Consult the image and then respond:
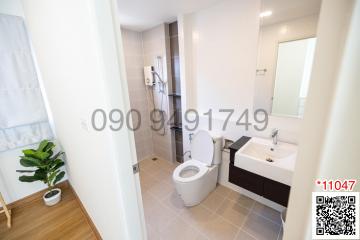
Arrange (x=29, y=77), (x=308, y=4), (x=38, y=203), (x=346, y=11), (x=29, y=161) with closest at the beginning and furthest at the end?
(x=346, y=11), (x=308, y=4), (x=29, y=161), (x=29, y=77), (x=38, y=203)

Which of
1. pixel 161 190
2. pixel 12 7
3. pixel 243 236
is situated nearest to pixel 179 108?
pixel 161 190

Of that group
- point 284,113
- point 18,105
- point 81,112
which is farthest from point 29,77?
point 284,113

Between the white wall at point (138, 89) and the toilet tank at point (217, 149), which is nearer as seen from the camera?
the toilet tank at point (217, 149)

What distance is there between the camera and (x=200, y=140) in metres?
2.06

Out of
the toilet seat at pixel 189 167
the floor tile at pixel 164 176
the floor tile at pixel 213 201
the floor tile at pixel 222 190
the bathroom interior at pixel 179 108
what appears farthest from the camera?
the floor tile at pixel 164 176

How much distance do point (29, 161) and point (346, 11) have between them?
8.32ft

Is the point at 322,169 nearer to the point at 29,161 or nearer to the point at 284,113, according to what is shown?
the point at 284,113

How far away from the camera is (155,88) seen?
279 cm

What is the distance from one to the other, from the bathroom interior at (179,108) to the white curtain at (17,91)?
11mm

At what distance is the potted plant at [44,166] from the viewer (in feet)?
5.76

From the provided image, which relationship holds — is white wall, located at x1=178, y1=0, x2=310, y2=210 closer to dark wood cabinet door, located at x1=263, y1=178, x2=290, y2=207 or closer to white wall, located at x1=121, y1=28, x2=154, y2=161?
dark wood cabinet door, located at x1=263, y1=178, x2=290, y2=207

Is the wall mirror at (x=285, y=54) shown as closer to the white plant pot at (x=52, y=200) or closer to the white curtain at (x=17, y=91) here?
the white curtain at (x=17, y=91)

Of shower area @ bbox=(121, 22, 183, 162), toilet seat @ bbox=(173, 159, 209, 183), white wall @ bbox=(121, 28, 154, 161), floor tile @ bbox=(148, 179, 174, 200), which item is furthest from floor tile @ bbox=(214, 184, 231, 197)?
white wall @ bbox=(121, 28, 154, 161)

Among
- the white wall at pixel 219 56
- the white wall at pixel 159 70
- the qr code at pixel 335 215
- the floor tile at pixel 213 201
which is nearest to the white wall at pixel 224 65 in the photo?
the white wall at pixel 219 56
